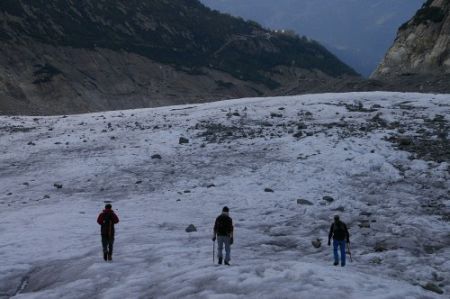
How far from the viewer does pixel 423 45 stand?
6456 centimetres

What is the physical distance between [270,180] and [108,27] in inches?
3590

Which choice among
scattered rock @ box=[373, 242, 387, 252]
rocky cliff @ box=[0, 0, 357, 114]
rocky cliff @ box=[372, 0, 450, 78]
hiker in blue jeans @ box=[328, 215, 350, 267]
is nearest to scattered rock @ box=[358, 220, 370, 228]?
scattered rock @ box=[373, 242, 387, 252]

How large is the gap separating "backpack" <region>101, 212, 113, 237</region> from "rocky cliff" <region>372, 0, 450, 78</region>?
5272 centimetres

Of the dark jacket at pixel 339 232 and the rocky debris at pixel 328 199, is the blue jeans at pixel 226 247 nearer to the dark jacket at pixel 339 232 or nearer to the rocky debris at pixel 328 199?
the dark jacket at pixel 339 232

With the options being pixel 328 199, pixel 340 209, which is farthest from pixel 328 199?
pixel 340 209

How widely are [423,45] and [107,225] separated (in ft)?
197

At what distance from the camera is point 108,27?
344 ft

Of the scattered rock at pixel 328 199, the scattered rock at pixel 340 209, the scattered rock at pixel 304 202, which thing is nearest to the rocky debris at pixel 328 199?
the scattered rock at pixel 328 199

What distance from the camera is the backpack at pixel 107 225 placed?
1298 cm

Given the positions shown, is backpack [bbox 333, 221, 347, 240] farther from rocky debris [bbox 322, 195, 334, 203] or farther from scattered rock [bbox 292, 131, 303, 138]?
scattered rock [bbox 292, 131, 303, 138]

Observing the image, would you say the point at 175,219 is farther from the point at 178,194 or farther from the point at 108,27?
the point at 108,27

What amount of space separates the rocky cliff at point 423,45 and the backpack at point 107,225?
173 feet

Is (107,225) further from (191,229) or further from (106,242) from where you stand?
(191,229)

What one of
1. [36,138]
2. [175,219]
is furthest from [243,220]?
[36,138]
